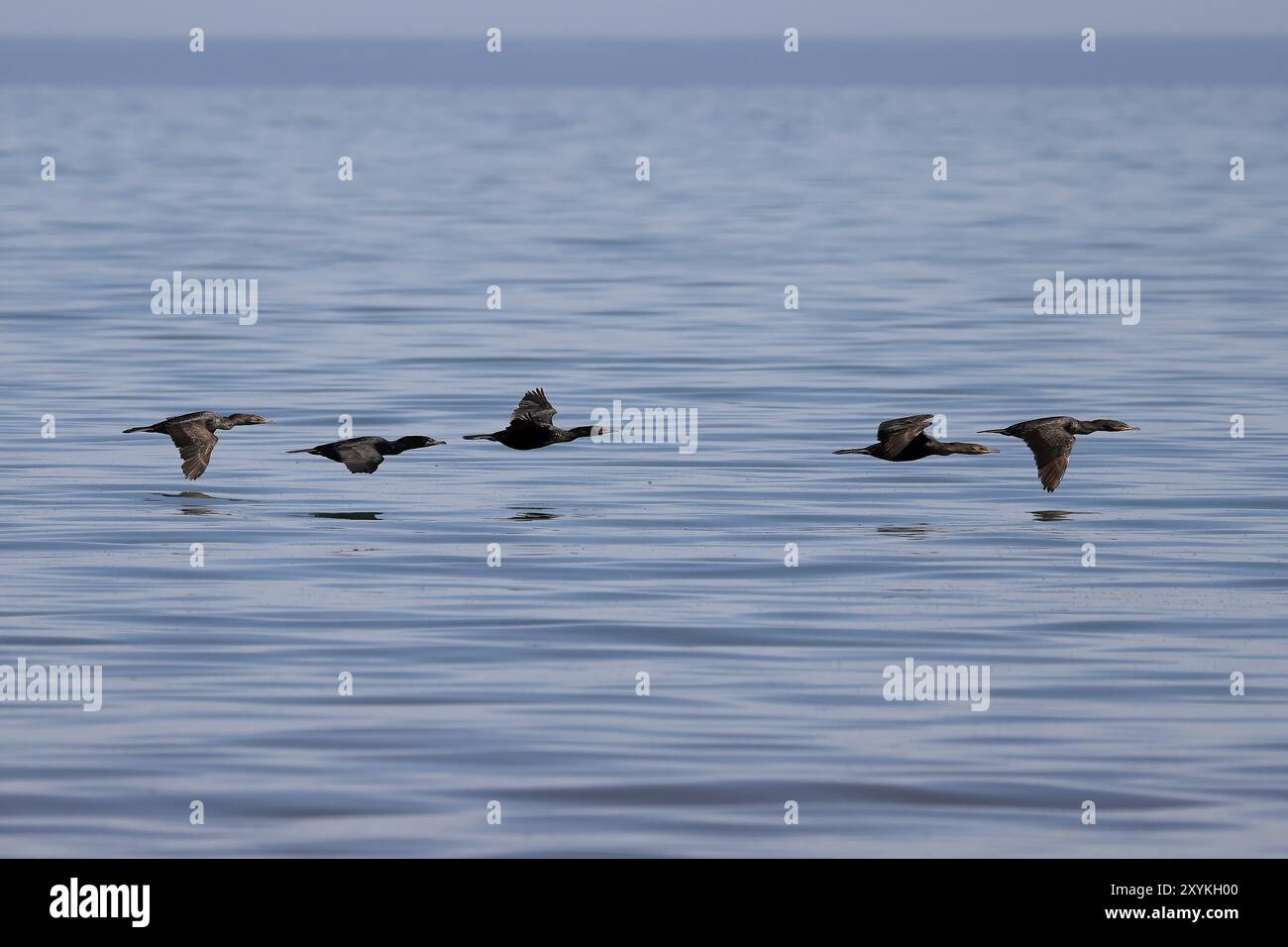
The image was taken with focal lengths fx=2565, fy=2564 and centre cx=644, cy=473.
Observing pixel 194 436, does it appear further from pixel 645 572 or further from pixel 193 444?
pixel 645 572

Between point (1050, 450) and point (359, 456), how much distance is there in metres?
6.01

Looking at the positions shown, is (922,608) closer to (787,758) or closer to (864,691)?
(864,691)

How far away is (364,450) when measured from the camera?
22.4 metres

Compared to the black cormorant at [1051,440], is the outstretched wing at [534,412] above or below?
above

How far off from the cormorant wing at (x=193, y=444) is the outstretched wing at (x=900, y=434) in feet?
19.3

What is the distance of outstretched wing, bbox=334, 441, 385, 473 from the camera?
2217cm

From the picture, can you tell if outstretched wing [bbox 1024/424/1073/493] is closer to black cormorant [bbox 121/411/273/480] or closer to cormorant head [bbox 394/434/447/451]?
cormorant head [bbox 394/434/447/451]

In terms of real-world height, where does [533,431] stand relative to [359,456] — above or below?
above

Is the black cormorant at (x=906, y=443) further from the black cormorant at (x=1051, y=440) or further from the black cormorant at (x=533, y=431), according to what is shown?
the black cormorant at (x=533, y=431)

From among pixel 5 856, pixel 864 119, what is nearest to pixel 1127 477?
pixel 5 856

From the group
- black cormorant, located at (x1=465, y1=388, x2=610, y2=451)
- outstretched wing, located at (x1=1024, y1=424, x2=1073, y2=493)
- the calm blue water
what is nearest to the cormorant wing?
the calm blue water

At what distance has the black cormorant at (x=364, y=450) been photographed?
2220 cm

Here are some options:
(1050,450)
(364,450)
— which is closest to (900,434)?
(1050,450)

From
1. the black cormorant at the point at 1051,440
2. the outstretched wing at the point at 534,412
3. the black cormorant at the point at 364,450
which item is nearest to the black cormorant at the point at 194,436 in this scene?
the black cormorant at the point at 364,450
